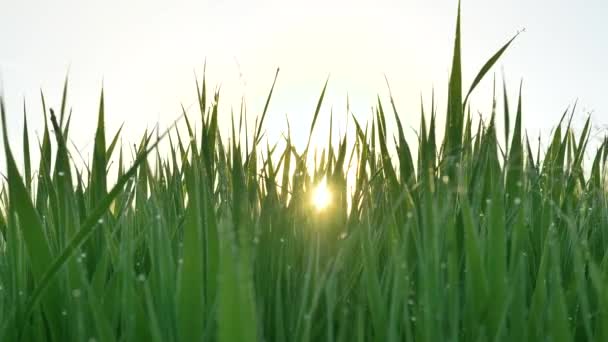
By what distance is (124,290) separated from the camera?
2.84 feet

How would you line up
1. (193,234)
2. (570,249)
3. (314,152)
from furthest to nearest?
1. (314,152)
2. (570,249)
3. (193,234)

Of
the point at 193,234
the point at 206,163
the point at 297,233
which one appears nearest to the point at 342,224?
the point at 297,233

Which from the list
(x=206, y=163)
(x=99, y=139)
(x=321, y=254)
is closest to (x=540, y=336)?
(x=321, y=254)

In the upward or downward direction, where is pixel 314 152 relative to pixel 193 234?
upward

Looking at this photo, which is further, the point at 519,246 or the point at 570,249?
the point at 570,249

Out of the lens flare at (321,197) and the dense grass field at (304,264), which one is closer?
the dense grass field at (304,264)

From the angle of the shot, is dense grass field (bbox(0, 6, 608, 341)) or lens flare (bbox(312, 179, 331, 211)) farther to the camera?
lens flare (bbox(312, 179, 331, 211))

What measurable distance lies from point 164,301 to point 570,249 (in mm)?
806

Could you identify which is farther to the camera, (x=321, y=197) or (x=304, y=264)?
(x=321, y=197)

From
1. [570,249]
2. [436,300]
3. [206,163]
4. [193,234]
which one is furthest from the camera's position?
[570,249]

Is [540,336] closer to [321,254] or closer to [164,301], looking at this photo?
[321,254]

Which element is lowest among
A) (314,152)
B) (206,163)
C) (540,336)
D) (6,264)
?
(540,336)

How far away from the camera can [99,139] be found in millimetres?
1293

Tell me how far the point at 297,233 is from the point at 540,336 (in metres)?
0.50
